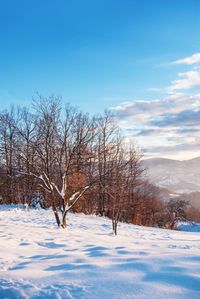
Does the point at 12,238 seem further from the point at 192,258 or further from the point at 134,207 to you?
the point at 134,207

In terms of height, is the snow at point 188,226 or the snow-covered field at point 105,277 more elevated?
the snow-covered field at point 105,277

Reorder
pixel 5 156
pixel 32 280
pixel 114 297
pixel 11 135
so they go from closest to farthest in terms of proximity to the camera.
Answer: pixel 114 297 < pixel 32 280 < pixel 11 135 < pixel 5 156

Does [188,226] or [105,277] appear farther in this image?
[188,226]

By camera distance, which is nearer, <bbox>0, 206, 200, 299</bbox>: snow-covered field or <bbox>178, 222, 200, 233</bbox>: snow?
<bbox>0, 206, 200, 299</bbox>: snow-covered field

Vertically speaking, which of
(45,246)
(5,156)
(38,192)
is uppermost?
(5,156)

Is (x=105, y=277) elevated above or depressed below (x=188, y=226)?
above

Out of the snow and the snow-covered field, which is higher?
the snow-covered field

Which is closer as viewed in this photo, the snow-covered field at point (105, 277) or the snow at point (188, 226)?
the snow-covered field at point (105, 277)

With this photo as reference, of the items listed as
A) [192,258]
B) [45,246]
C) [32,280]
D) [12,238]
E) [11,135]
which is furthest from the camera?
[11,135]

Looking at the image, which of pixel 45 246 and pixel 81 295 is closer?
pixel 81 295

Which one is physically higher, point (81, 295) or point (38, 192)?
point (38, 192)

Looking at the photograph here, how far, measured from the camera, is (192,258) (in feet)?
19.6

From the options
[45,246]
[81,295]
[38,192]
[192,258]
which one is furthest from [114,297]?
[38,192]

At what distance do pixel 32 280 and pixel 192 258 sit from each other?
9.05 ft
